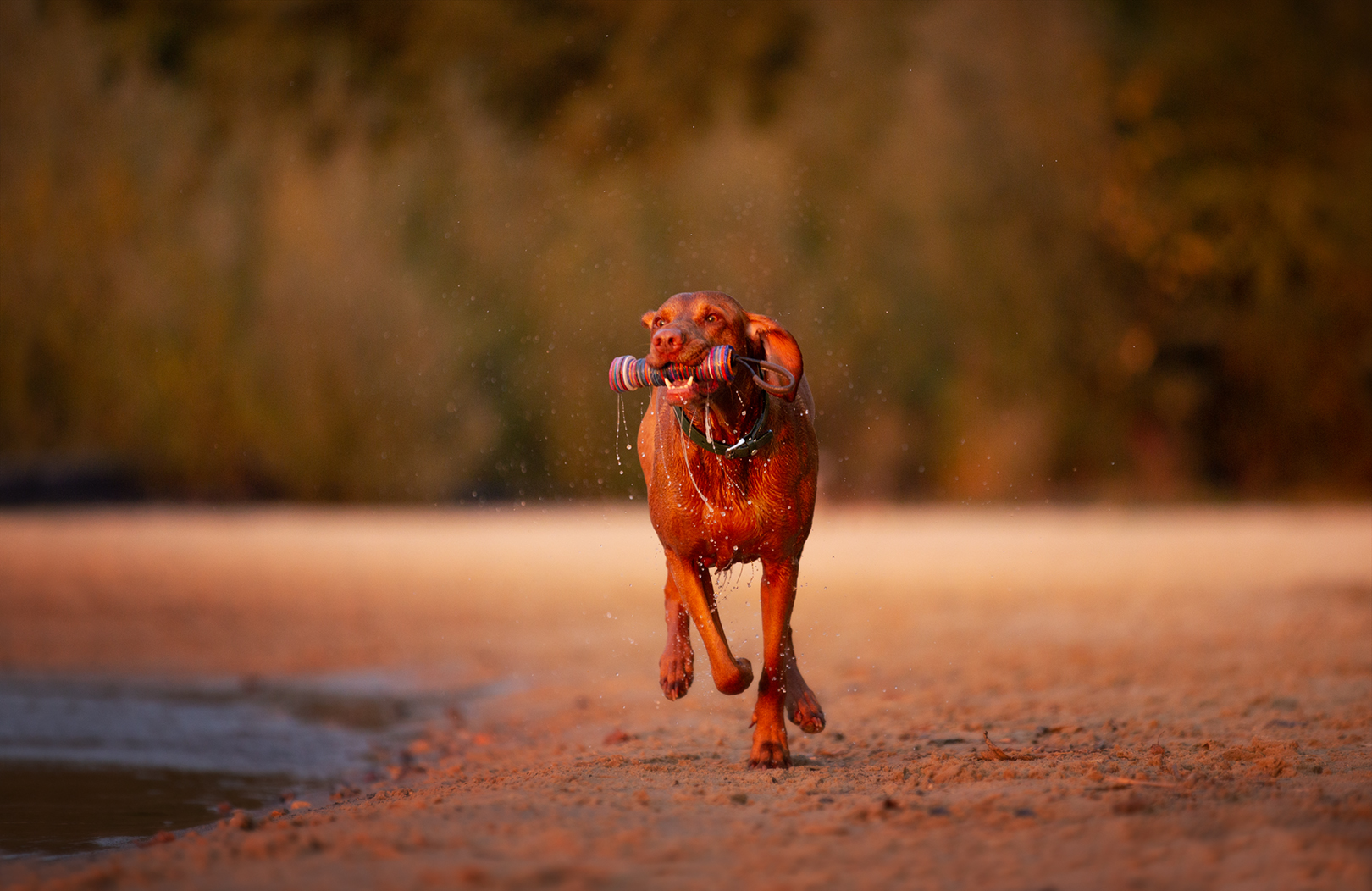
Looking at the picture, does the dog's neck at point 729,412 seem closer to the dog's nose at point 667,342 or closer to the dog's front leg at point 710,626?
the dog's nose at point 667,342

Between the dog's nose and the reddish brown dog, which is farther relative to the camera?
the reddish brown dog

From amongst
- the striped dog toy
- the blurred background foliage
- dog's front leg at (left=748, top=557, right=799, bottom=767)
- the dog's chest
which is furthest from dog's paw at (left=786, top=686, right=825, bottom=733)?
the blurred background foliage

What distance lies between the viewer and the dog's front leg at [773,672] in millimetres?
5105

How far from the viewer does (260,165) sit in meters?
24.1

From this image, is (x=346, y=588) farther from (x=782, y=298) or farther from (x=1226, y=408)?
(x=1226, y=408)

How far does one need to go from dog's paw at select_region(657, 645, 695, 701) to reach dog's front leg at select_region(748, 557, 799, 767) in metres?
0.33

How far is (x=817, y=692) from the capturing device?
24.5 ft

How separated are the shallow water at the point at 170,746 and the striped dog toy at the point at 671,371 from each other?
2222 millimetres

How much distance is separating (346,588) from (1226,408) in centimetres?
1795

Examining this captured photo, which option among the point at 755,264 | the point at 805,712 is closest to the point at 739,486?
the point at 805,712

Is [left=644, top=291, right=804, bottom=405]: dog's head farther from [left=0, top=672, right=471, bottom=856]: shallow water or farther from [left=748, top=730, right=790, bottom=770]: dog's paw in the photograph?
[left=0, top=672, right=471, bottom=856]: shallow water

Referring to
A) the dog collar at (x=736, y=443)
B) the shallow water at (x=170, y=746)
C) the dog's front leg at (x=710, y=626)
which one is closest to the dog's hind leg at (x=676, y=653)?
the dog's front leg at (x=710, y=626)

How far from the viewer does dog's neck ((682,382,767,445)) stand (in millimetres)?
4887

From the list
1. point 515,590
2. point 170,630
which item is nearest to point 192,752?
point 170,630
